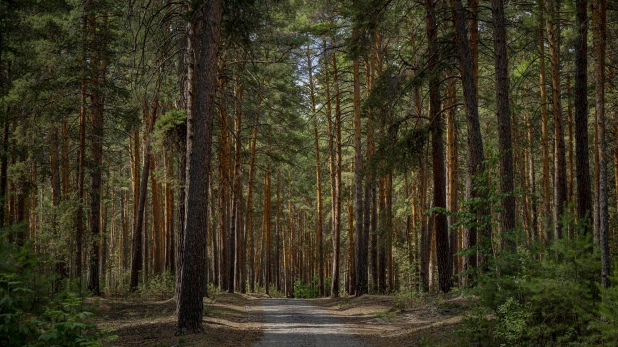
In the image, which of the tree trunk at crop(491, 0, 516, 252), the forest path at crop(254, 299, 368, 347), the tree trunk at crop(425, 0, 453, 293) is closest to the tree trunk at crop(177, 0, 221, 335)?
the forest path at crop(254, 299, 368, 347)

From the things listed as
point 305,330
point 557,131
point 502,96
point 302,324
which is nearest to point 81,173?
point 302,324

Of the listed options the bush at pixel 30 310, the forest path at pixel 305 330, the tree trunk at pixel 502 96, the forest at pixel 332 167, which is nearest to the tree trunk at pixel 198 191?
the forest at pixel 332 167

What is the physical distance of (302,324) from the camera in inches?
558

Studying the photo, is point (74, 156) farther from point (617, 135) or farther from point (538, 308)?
point (617, 135)

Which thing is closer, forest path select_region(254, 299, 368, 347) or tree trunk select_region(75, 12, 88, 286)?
forest path select_region(254, 299, 368, 347)

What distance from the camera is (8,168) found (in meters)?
18.2

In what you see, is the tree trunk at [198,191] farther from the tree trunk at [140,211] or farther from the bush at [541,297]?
the tree trunk at [140,211]

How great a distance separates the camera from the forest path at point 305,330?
11.0 metres

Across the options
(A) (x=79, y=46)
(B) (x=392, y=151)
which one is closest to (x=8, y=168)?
(A) (x=79, y=46)

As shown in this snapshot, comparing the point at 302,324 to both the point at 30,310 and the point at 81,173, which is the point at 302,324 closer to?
the point at 81,173

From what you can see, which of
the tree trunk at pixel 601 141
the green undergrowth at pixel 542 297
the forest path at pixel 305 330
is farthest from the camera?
the forest path at pixel 305 330

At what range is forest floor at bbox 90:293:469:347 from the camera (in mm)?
10719

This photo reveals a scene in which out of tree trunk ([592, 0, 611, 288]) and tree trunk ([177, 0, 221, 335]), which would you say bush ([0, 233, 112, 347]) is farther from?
tree trunk ([592, 0, 611, 288])

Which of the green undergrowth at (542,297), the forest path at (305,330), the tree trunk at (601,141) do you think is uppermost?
the tree trunk at (601,141)
